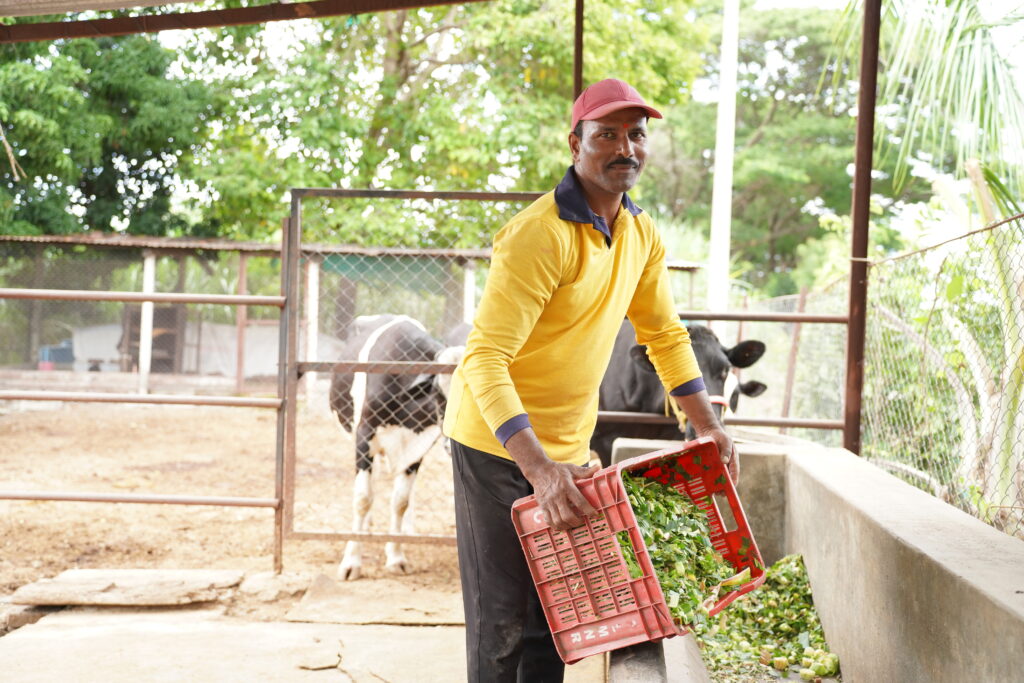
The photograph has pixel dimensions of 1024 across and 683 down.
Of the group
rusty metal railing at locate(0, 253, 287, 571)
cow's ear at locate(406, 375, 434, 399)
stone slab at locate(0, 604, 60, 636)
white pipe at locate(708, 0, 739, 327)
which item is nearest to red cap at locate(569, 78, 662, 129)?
rusty metal railing at locate(0, 253, 287, 571)

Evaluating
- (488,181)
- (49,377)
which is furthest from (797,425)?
(49,377)

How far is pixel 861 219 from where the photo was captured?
178 inches

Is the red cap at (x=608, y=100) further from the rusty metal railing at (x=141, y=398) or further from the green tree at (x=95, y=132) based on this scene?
the green tree at (x=95, y=132)

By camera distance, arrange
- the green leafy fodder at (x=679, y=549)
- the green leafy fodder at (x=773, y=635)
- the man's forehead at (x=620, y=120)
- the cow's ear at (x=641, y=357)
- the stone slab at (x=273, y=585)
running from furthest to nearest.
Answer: the cow's ear at (x=641, y=357) → the stone slab at (x=273, y=585) → the green leafy fodder at (x=773, y=635) → the green leafy fodder at (x=679, y=549) → the man's forehead at (x=620, y=120)

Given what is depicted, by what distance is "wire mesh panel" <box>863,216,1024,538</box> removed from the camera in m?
3.68

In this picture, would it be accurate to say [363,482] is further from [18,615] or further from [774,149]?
[774,149]

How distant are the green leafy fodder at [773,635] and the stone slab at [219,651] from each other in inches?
19.8

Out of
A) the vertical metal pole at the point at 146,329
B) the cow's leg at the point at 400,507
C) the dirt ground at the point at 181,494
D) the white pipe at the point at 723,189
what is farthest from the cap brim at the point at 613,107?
the vertical metal pole at the point at 146,329

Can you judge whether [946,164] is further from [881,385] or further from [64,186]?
[881,385]

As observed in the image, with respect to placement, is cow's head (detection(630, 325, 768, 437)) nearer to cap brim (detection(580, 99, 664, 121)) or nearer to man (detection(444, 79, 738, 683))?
man (detection(444, 79, 738, 683))

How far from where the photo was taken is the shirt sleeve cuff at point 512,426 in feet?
7.07

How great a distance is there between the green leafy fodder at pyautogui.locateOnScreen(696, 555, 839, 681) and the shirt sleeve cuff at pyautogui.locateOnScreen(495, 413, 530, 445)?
129 centimetres

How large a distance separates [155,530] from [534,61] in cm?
1055

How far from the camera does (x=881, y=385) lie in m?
4.60
